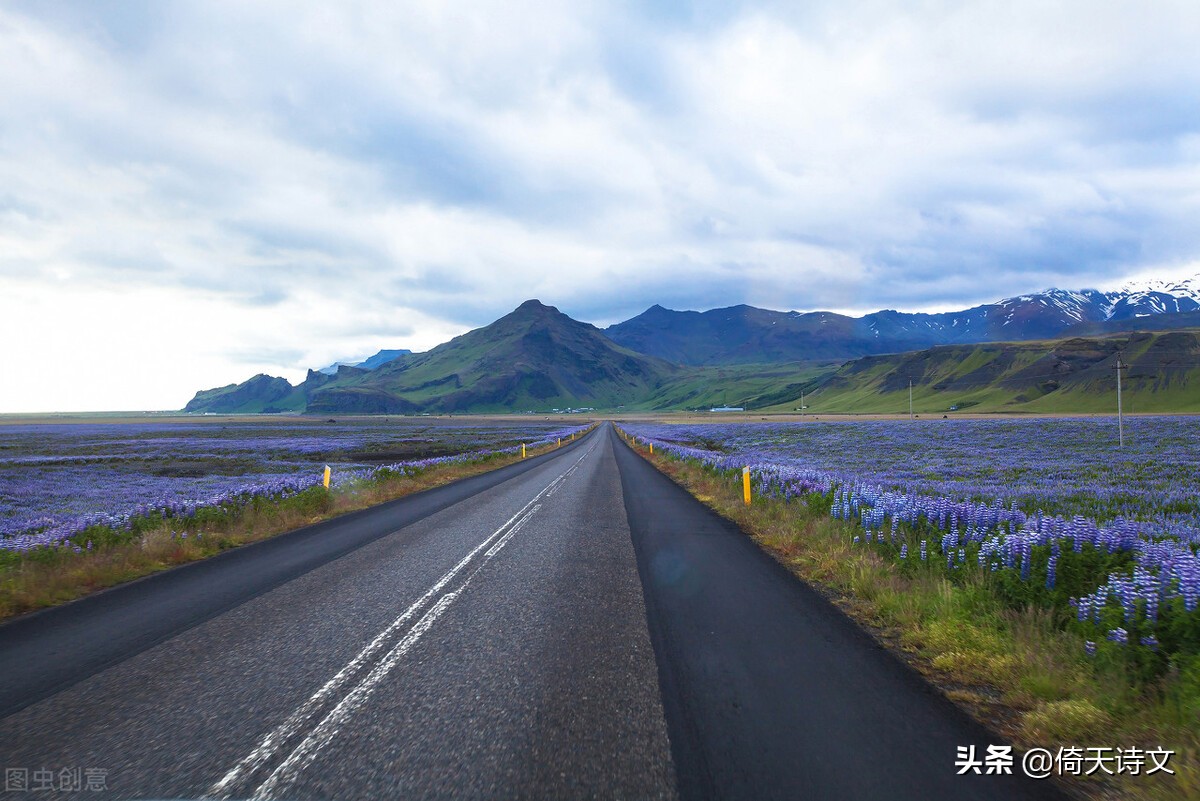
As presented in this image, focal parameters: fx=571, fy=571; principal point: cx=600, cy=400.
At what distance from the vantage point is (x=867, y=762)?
3.82m

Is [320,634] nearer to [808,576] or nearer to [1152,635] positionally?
[808,576]

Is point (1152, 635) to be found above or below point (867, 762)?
above

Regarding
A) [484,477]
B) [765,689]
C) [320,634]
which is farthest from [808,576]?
[484,477]

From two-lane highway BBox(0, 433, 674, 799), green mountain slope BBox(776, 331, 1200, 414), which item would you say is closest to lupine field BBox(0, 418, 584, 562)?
two-lane highway BBox(0, 433, 674, 799)

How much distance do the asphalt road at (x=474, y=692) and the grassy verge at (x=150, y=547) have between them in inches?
31.9

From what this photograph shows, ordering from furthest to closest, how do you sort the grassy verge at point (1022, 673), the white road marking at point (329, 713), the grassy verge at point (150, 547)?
the grassy verge at point (150, 547), the grassy verge at point (1022, 673), the white road marking at point (329, 713)

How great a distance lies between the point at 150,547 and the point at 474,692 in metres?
Answer: 9.55

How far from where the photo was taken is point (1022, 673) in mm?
4965

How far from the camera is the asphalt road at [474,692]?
368cm

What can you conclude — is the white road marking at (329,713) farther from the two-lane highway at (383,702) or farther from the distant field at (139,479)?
the distant field at (139,479)

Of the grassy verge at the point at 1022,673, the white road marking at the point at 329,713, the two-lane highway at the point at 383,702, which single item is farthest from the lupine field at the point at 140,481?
the grassy verge at the point at 1022,673

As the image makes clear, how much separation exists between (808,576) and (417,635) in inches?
230

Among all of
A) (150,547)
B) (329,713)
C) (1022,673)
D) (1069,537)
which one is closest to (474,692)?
(329,713)

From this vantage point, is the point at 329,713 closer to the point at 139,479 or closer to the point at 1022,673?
the point at 1022,673
